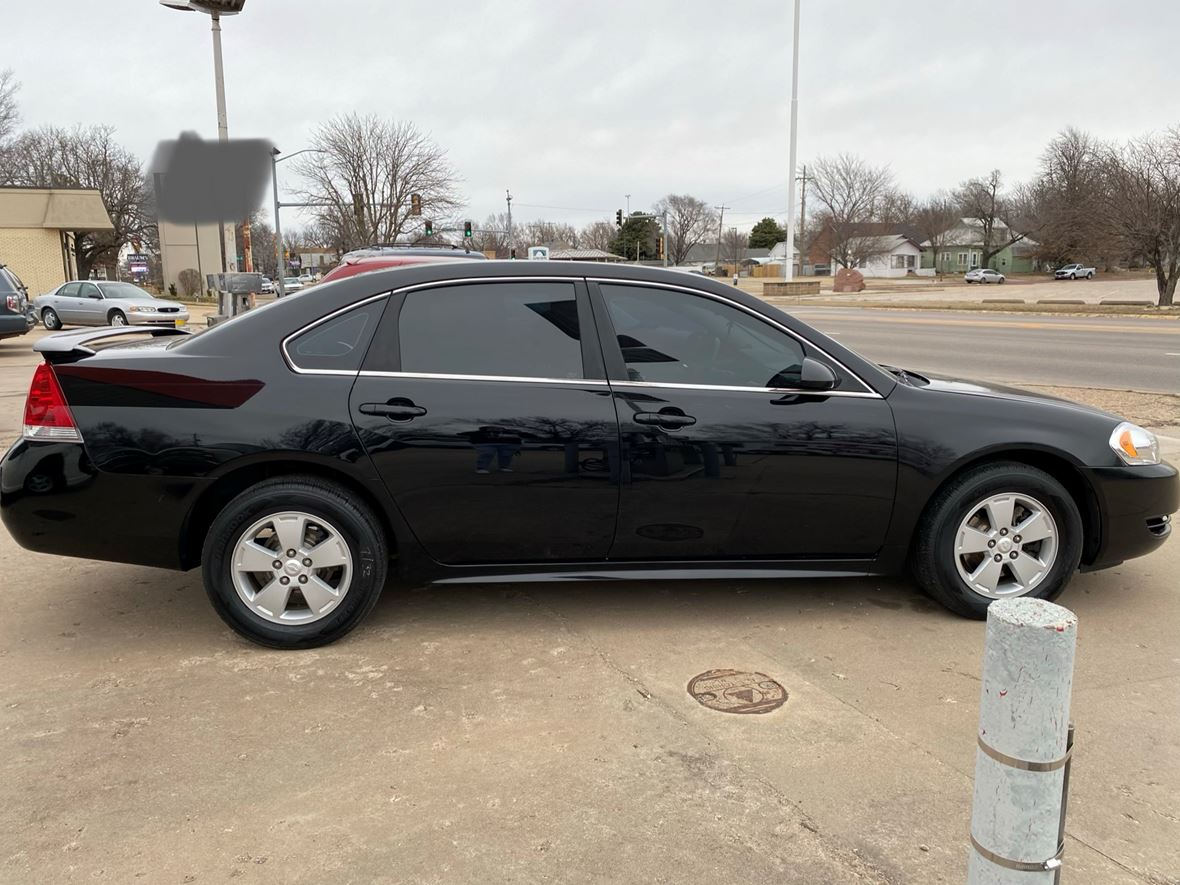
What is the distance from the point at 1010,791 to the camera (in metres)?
1.79

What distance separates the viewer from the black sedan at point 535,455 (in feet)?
12.0

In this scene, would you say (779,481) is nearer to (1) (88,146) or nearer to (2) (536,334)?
(2) (536,334)

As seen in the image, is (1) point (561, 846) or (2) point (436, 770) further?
(2) point (436, 770)

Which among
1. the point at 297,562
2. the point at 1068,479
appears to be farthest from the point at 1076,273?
the point at 297,562

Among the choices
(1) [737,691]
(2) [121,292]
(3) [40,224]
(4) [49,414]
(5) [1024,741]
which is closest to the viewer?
(5) [1024,741]

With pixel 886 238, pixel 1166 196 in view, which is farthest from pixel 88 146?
pixel 886 238

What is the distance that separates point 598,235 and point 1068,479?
109m

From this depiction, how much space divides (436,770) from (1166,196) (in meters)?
37.6

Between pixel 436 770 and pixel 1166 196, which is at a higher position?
pixel 1166 196

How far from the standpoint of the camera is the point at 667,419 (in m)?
3.82

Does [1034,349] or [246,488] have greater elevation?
[246,488]

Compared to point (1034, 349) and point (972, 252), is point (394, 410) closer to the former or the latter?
point (1034, 349)

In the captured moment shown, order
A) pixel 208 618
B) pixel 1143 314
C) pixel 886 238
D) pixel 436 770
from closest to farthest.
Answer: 1. pixel 436 770
2. pixel 208 618
3. pixel 1143 314
4. pixel 886 238

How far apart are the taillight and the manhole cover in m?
2.66
